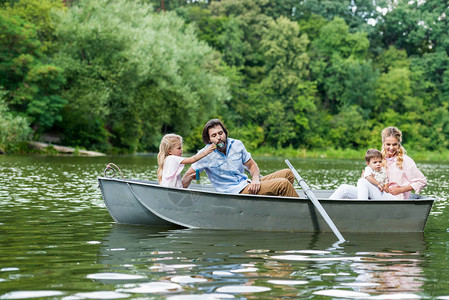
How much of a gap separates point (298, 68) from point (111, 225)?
4991 cm

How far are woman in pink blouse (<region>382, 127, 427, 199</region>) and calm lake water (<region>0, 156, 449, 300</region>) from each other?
2.02 feet

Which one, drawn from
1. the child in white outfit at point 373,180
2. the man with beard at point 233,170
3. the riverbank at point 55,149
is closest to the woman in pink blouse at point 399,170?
the child in white outfit at point 373,180

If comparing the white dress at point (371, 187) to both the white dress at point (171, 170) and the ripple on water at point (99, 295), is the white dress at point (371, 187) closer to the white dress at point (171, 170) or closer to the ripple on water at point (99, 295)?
the white dress at point (171, 170)

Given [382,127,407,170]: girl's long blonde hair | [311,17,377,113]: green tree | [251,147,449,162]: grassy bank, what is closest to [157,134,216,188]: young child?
[382,127,407,170]: girl's long blonde hair

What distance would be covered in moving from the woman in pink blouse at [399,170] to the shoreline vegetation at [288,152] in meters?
28.9

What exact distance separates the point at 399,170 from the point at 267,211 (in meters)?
1.79

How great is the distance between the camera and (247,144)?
5550 centimetres

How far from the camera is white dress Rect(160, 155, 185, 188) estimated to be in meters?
8.37

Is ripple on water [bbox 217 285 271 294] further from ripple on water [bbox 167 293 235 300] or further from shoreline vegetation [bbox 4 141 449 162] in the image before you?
shoreline vegetation [bbox 4 141 449 162]

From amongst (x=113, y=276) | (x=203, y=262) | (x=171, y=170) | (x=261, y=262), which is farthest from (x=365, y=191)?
(x=113, y=276)

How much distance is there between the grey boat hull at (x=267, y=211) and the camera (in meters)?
8.01

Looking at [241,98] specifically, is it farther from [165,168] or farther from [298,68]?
[165,168]

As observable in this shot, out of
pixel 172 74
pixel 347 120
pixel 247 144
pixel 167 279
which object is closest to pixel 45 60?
A: pixel 172 74

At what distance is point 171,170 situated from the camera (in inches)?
330
